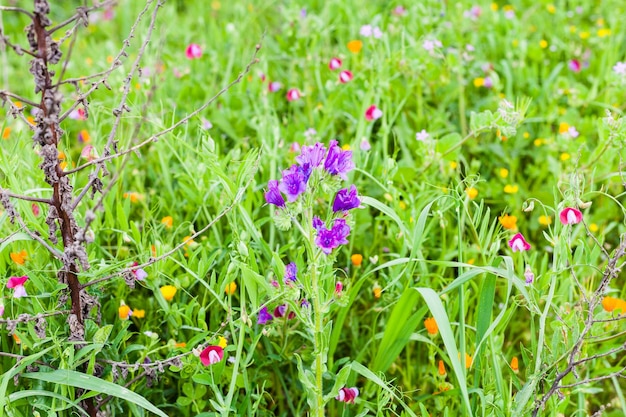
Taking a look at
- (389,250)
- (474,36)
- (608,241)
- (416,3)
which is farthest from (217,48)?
(608,241)

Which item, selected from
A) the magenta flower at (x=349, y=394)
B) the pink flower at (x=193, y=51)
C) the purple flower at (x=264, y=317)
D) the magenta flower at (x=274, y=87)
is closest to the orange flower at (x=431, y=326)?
the magenta flower at (x=349, y=394)

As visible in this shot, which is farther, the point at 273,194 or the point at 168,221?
the point at 168,221

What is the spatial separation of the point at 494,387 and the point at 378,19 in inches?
78.5

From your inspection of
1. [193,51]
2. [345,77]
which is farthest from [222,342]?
[193,51]

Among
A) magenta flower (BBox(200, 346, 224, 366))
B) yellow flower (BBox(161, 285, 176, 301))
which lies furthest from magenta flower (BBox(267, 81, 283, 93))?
magenta flower (BBox(200, 346, 224, 366))

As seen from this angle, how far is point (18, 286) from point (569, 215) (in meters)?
1.28

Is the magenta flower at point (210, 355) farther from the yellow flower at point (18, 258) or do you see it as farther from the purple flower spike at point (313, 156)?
the yellow flower at point (18, 258)

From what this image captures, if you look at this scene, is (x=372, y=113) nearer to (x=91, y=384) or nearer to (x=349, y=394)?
(x=349, y=394)

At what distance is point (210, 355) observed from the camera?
153cm

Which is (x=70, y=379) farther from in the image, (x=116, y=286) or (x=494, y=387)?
(x=494, y=387)

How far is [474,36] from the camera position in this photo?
122 inches

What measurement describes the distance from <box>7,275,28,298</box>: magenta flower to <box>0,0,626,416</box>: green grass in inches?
1.3

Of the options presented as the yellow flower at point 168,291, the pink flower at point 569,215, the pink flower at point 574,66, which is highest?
the pink flower at point 574,66

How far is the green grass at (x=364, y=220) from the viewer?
5.15ft
